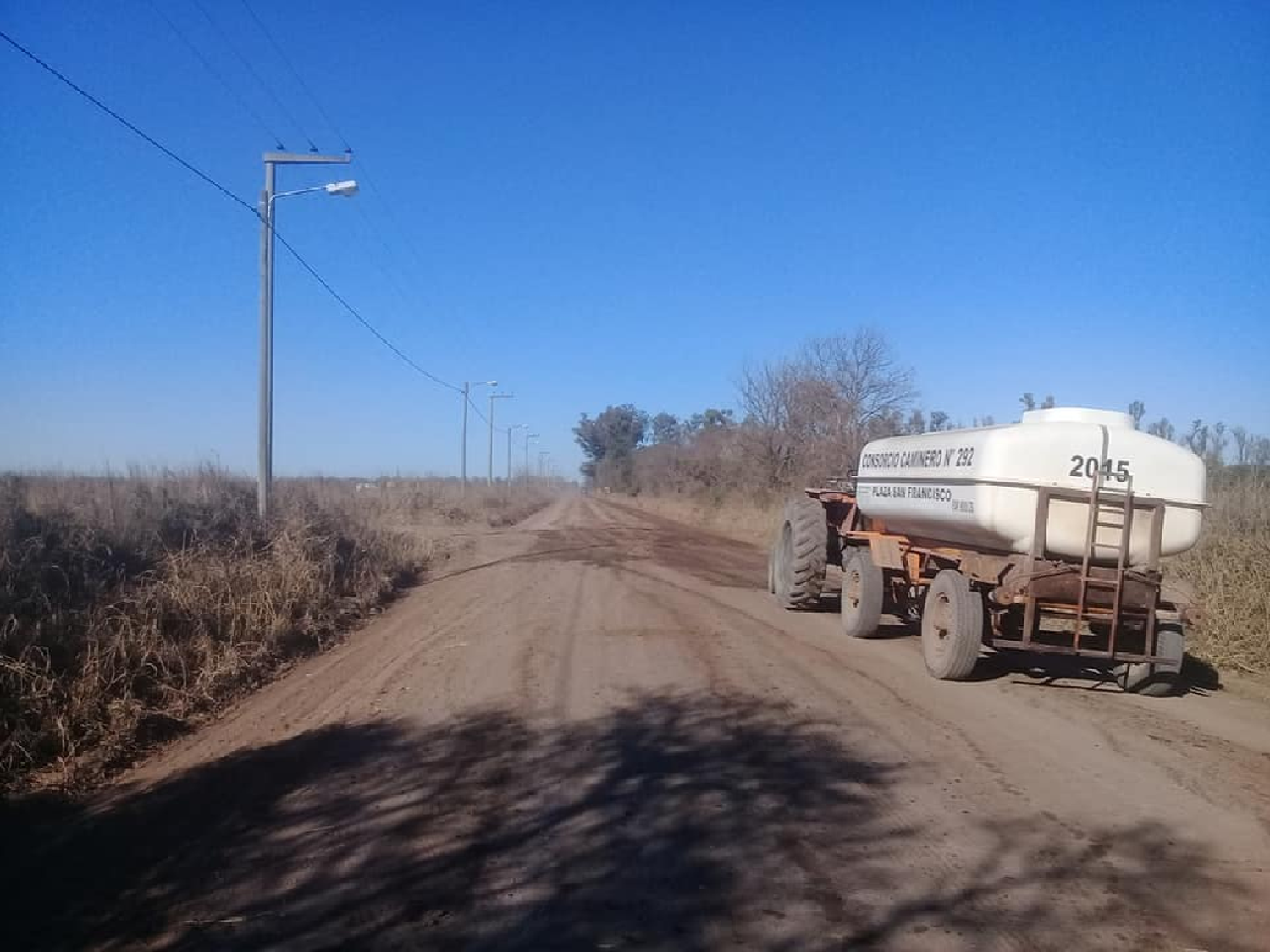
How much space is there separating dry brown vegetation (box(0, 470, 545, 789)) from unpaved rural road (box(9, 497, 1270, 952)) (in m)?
0.59

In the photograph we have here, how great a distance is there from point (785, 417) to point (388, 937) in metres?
36.4

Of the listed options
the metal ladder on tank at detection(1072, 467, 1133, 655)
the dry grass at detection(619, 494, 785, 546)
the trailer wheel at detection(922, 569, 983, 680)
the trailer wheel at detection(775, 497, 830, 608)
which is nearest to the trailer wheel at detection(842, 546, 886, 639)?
the trailer wheel at detection(775, 497, 830, 608)

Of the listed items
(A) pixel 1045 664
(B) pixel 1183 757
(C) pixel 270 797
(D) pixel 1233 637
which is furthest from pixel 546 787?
(D) pixel 1233 637

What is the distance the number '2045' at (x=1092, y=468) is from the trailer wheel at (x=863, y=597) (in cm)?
361

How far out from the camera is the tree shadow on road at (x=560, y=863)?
4602mm

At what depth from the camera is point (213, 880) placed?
5.16m

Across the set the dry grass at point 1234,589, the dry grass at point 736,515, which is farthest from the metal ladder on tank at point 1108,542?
the dry grass at point 736,515

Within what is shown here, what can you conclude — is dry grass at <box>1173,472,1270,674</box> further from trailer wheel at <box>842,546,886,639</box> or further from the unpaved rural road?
trailer wheel at <box>842,546,886,639</box>

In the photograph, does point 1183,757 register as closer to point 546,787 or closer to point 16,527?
point 546,787

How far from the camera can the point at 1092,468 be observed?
10.0 metres

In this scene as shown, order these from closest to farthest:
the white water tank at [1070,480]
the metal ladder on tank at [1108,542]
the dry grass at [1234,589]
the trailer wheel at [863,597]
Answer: the metal ladder on tank at [1108,542] < the white water tank at [1070,480] < the dry grass at [1234,589] < the trailer wheel at [863,597]

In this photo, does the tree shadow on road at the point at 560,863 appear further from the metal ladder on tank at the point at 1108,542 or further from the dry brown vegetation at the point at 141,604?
the metal ladder on tank at the point at 1108,542

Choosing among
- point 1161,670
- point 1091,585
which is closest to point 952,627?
point 1091,585

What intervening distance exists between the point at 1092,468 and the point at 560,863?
7.08 meters
